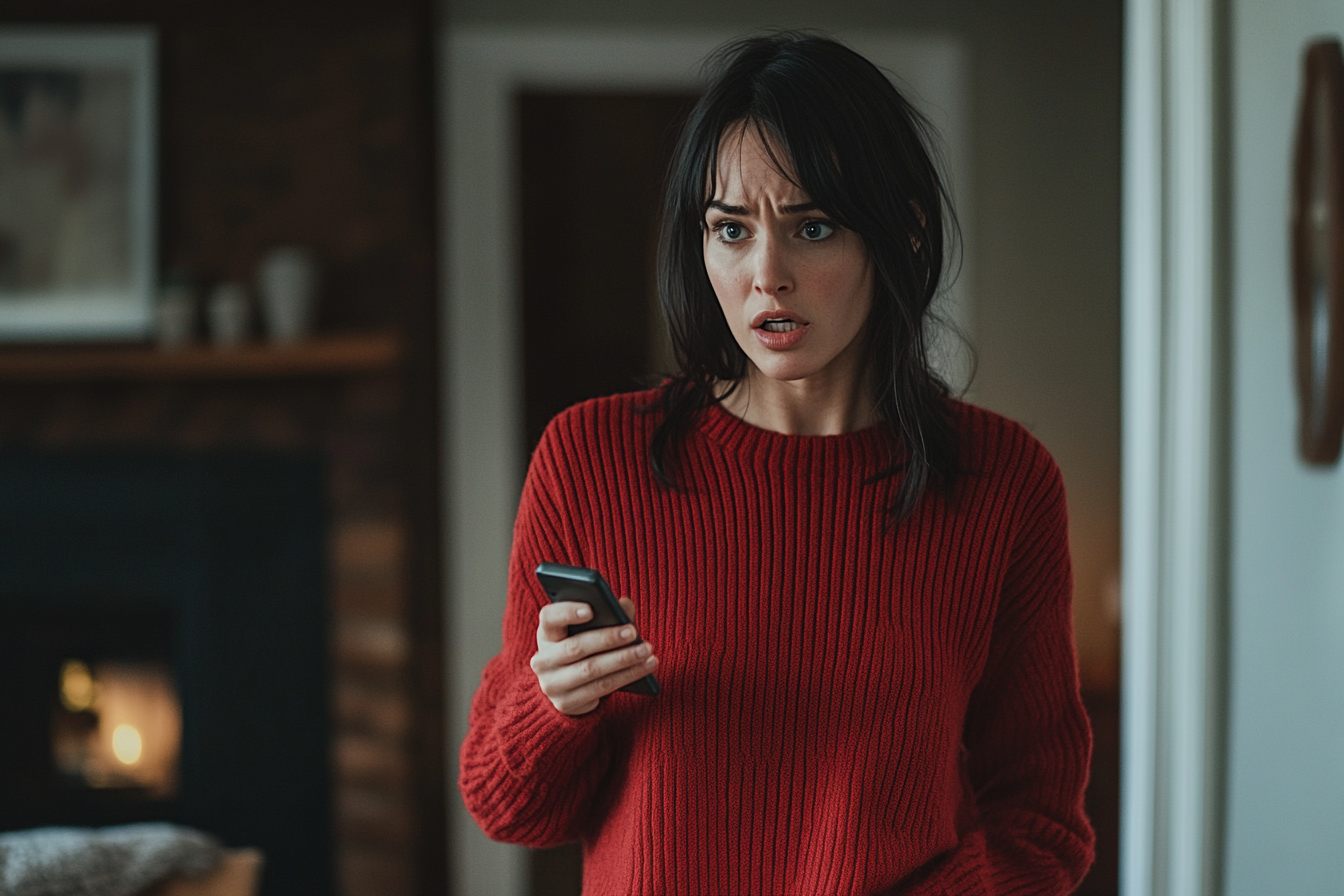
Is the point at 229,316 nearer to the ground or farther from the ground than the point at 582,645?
farther from the ground

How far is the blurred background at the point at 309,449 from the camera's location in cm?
251

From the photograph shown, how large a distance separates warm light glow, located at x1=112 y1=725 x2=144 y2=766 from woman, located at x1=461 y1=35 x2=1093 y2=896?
204cm

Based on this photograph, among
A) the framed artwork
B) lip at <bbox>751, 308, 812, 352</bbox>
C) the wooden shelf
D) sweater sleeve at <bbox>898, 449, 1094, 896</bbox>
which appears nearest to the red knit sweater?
sweater sleeve at <bbox>898, 449, 1094, 896</bbox>

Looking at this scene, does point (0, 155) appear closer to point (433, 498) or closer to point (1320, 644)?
Result: point (433, 498)

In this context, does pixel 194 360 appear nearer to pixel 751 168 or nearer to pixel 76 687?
pixel 76 687

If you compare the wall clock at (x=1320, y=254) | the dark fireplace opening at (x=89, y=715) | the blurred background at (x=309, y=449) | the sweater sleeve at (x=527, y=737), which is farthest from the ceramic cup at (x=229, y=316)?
the wall clock at (x=1320, y=254)

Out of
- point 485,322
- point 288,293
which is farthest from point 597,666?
point 485,322

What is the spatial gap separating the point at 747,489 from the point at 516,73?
2.14 metres

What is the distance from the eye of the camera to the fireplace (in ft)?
8.23

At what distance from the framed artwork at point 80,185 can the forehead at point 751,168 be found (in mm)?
2072

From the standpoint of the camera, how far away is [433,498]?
267 centimetres

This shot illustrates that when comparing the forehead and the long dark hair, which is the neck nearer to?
the long dark hair

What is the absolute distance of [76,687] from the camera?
262cm

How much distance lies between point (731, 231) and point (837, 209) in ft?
0.26
